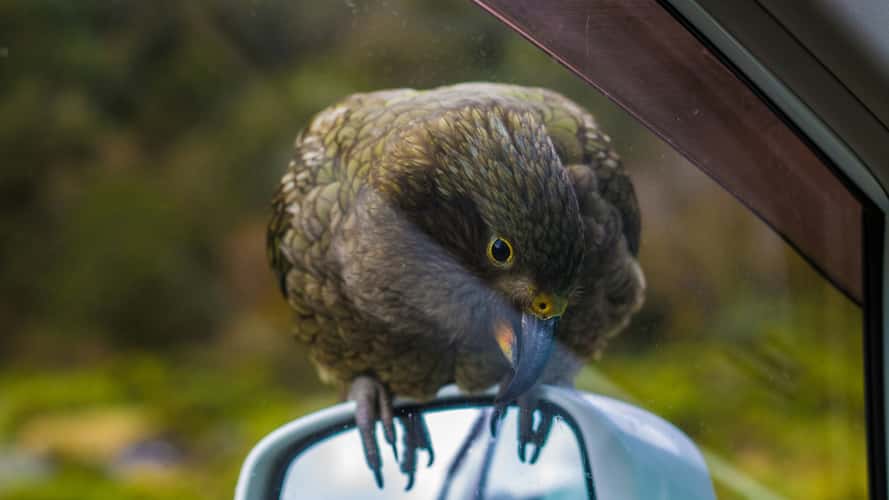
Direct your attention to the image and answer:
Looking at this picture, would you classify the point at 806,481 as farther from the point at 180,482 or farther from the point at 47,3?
the point at 47,3

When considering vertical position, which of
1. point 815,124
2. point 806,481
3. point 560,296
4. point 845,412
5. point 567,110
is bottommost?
point 806,481

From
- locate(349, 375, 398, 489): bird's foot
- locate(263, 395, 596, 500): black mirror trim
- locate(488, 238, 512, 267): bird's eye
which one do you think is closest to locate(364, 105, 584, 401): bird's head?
locate(488, 238, 512, 267): bird's eye

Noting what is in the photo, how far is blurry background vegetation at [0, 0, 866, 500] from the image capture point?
40.5 inches

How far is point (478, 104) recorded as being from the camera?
1260 mm

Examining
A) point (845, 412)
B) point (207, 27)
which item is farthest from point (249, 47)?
point (845, 412)

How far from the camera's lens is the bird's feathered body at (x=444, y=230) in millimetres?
1216

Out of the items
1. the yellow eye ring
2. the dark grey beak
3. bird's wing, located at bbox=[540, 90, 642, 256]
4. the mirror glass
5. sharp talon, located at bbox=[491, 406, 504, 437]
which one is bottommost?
the mirror glass

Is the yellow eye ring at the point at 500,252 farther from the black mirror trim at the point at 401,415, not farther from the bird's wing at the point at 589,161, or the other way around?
the black mirror trim at the point at 401,415

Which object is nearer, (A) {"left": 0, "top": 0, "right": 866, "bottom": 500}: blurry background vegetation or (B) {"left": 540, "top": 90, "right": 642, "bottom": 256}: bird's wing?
(A) {"left": 0, "top": 0, "right": 866, "bottom": 500}: blurry background vegetation

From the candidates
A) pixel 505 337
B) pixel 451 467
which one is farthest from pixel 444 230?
pixel 451 467

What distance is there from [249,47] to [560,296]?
2.08 feet

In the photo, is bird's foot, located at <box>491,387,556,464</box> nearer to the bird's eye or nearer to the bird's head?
the bird's head

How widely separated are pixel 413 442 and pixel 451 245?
39 cm

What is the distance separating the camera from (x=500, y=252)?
4.00ft
